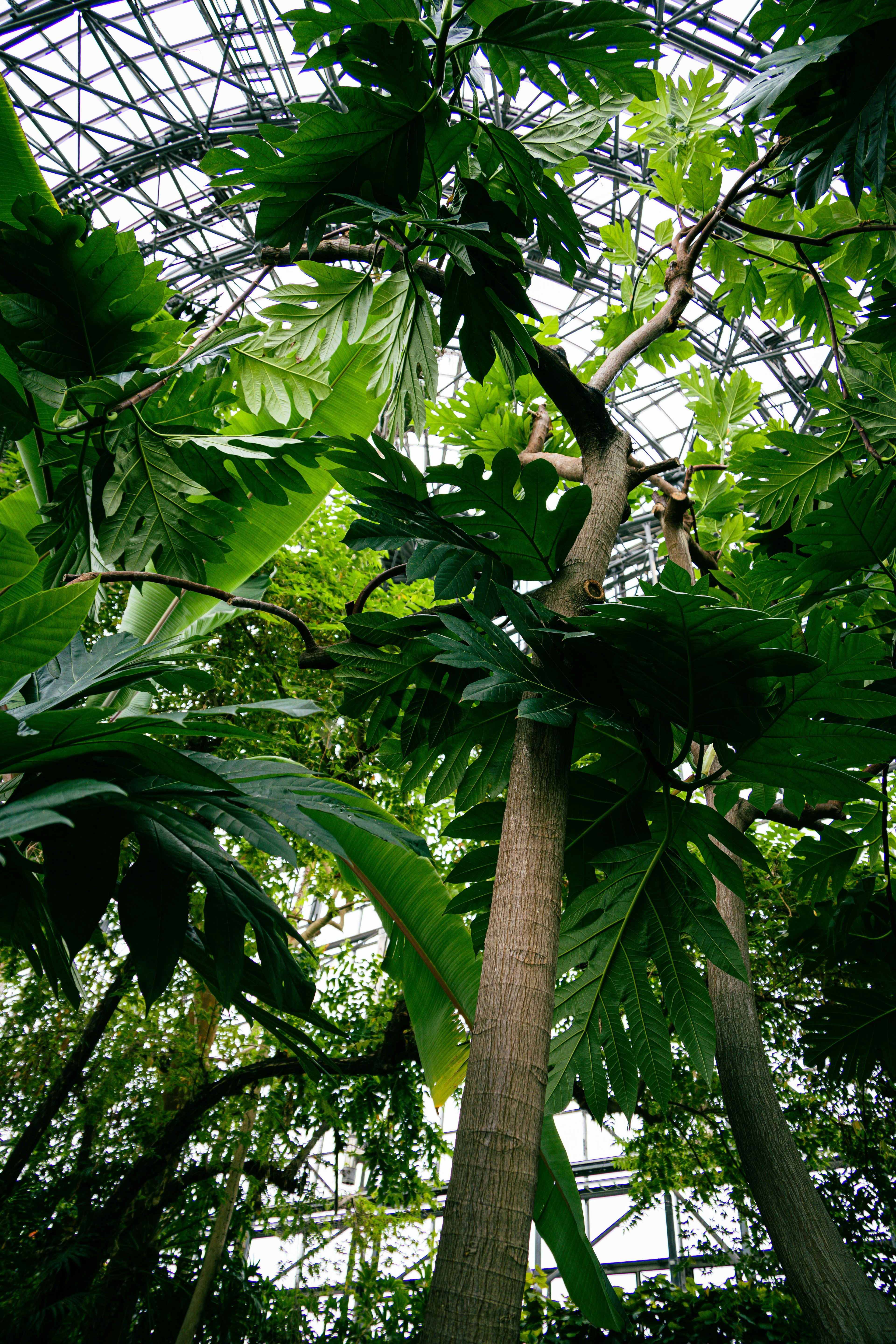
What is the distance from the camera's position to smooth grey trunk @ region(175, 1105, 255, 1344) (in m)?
4.23

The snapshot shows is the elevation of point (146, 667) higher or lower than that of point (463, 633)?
lower

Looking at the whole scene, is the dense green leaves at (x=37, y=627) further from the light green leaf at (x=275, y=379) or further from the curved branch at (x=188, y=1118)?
the curved branch at (x=188, y=1118)

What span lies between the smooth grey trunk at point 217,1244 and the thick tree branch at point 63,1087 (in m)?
0.97

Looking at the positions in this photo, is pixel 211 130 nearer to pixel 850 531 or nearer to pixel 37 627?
pixel 850 531

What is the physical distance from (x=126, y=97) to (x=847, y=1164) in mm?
13531

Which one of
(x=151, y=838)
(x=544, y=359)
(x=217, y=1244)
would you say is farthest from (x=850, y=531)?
(x=217, y=1244)

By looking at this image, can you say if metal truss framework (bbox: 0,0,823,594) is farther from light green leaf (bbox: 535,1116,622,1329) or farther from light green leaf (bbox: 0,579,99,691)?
light green leaf (bbox: 0,579,99,691)

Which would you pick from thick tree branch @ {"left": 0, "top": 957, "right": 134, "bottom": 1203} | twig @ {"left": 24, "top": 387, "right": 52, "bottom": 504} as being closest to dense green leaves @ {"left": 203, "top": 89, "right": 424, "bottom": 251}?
twig @ {"left": 24, "top": 387, "right": 52, "bottom": 504}

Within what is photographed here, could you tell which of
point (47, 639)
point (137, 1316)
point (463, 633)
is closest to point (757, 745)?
point (463, 633)

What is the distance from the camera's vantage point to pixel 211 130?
34.8 ft

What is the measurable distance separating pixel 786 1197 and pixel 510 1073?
5.33ft

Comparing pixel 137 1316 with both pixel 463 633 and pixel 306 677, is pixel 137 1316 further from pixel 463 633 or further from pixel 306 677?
pixel 463 633

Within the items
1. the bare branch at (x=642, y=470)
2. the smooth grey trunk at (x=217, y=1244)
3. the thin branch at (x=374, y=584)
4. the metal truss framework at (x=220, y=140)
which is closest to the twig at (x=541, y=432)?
the bare branch at (x=642, y=470)

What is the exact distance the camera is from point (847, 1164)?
459 centimetres
